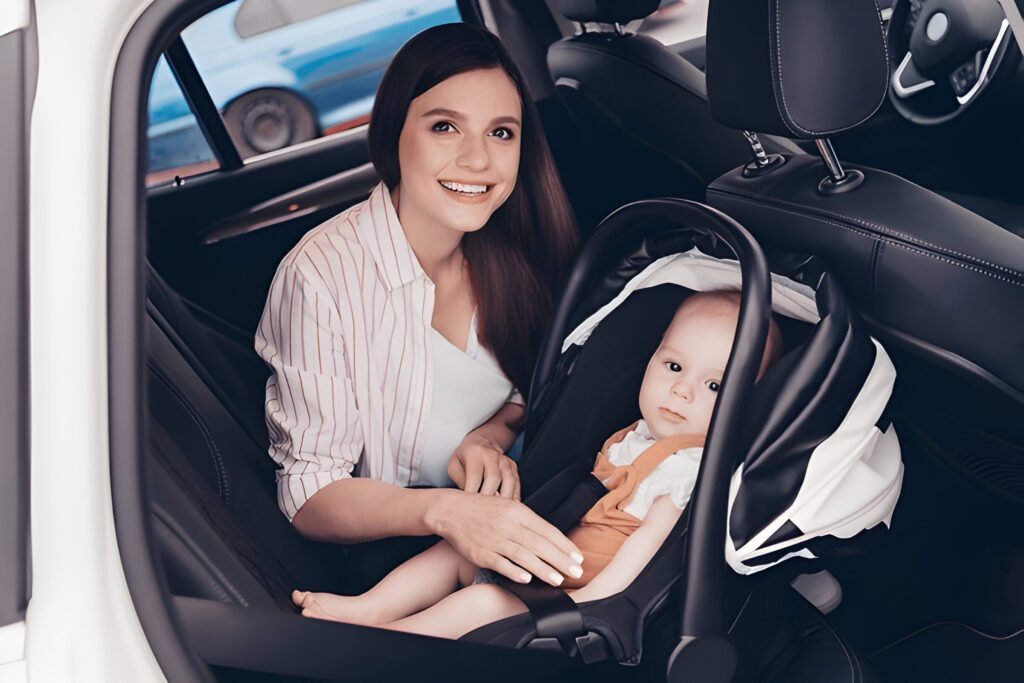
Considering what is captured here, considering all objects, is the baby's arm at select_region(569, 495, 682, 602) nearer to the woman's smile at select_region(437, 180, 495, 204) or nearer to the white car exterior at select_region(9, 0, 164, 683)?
the woman's smile at select_region(437, 180, 495, 204)

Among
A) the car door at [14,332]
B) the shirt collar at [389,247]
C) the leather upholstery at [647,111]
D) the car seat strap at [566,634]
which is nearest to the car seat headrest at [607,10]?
the leather upholstery at [647,111]

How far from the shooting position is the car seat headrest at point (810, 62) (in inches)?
52.2

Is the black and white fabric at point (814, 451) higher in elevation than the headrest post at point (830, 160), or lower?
lower

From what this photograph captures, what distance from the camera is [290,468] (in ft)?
5.31

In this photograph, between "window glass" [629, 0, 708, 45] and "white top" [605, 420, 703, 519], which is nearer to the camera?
"white top" [605, 420, 703, 519]

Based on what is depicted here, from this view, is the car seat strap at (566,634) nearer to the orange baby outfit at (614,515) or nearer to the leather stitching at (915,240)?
the orange baby outfit at (614,515)

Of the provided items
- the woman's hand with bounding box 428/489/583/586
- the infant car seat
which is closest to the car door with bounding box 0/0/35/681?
the infant car seat

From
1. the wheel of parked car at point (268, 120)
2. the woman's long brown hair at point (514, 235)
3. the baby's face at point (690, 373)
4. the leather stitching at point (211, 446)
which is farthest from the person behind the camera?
the wheel of parked car at point (268, 120)

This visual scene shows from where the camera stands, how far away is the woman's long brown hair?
69.3 inches

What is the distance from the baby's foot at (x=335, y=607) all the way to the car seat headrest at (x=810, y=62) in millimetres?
900

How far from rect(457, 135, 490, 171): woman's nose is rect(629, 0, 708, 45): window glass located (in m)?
1.29

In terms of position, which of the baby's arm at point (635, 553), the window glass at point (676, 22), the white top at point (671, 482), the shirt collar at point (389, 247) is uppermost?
the window glass at point (676, 22)

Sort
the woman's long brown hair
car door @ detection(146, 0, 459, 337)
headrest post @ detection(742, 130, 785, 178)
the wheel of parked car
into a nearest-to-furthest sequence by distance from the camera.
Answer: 1. the woman's long brown hair
2. headrest post @ detection(742, 130, 785, 178)
3. car door @ detection(146, 0, 459, 337)
4. the wheel of parked car

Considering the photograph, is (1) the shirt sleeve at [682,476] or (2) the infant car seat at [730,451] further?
(1) the shirt sleeve at [682,476]
